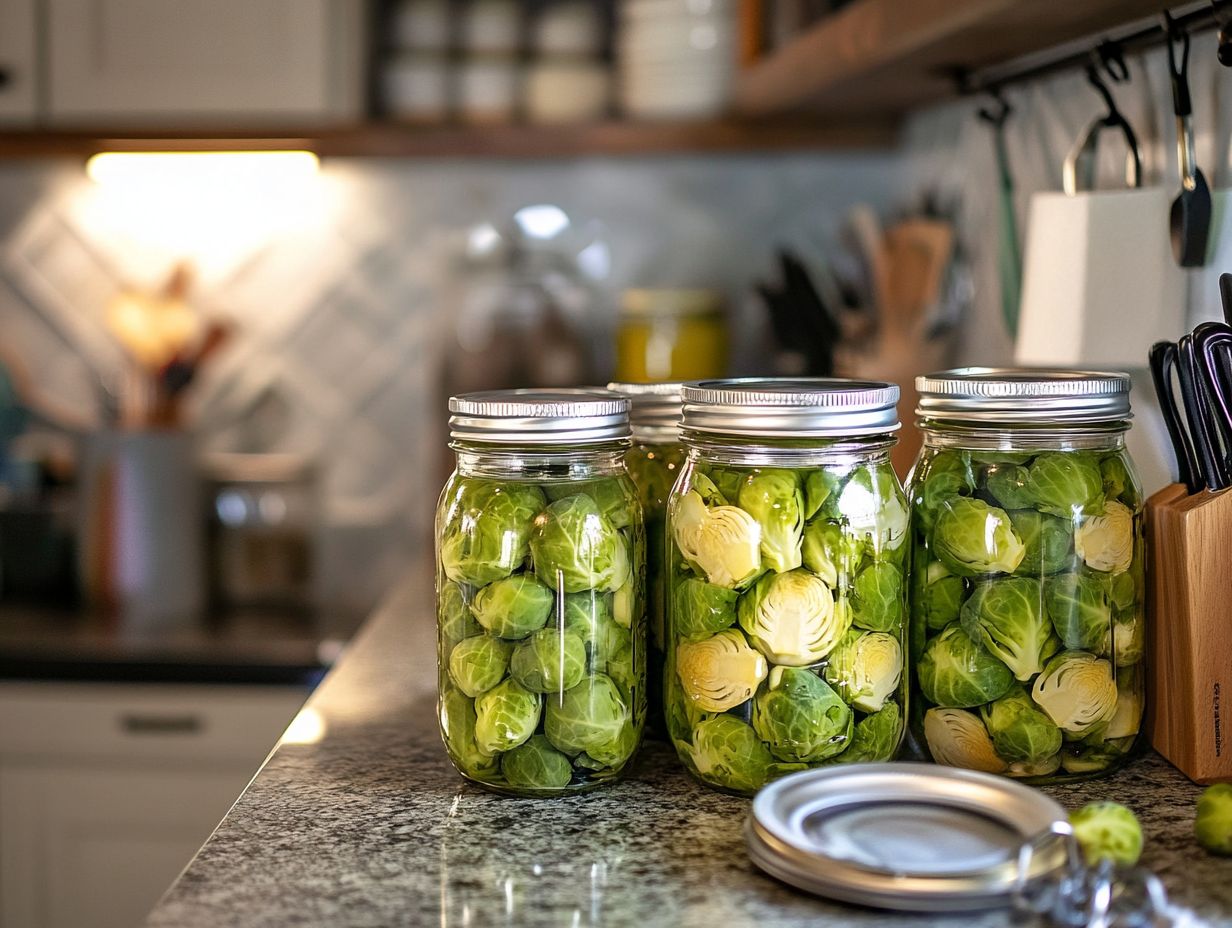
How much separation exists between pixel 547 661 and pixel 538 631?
2cm

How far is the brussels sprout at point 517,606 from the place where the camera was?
0.80m

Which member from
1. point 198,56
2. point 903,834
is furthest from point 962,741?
point 198,56

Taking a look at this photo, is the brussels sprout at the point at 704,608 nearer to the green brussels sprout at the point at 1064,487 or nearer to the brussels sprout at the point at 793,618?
the brussels sprout at the point at 793,618

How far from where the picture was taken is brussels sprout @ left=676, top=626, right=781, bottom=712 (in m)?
0.80

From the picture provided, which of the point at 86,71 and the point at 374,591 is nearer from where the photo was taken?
the point at 86,71

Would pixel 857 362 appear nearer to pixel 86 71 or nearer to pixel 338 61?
pixel 338 61

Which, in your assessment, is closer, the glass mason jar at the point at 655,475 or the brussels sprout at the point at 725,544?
the brussels sprout at the point at 725,544

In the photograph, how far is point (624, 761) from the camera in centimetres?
85

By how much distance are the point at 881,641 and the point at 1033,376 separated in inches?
8.1

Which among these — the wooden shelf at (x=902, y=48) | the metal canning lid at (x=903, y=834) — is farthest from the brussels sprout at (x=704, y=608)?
the wooden shelf at (x=902, y=48)

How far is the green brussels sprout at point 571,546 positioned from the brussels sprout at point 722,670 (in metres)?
0.07

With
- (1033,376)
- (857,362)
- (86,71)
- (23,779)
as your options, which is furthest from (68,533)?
(1033,376)

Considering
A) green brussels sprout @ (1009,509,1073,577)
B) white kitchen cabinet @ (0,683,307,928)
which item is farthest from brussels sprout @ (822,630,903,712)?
white kitchen cabinet @ (0,683,307,928)

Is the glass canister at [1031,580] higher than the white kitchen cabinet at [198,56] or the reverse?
the reverse
